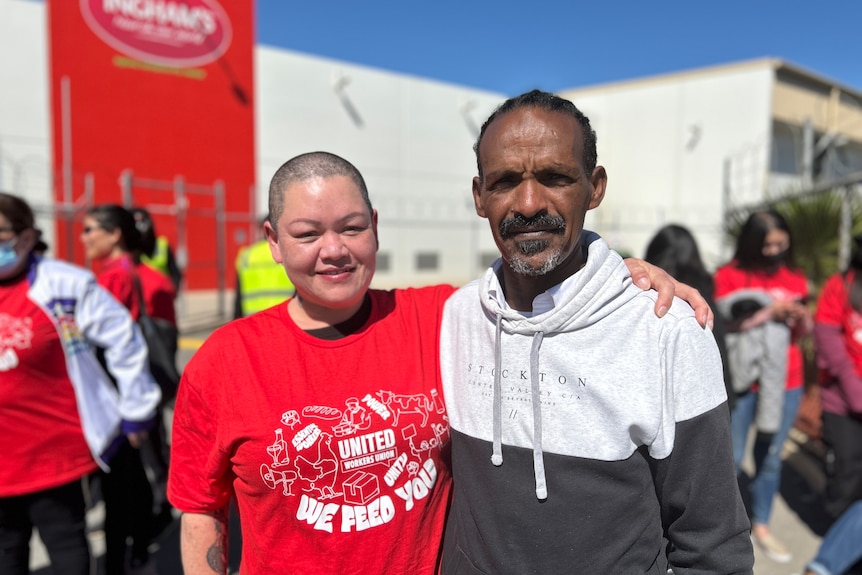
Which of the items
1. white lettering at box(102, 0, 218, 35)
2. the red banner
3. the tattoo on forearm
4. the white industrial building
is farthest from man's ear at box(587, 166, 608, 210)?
white lettering at box(102, 0, 218, 35)

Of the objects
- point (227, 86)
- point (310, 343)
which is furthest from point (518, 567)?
point (227, 86)

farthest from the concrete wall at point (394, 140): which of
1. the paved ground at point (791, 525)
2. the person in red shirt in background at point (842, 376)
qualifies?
the person in red shirt in background at point (842, 376)

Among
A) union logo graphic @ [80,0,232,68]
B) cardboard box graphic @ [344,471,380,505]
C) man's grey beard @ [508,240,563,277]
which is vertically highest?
union logo graphic @ [80,0,232,68]

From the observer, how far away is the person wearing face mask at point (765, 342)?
3.47 meters

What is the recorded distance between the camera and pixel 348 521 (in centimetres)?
150

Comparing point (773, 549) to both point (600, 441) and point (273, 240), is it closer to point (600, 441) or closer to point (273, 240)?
point (600, 441)

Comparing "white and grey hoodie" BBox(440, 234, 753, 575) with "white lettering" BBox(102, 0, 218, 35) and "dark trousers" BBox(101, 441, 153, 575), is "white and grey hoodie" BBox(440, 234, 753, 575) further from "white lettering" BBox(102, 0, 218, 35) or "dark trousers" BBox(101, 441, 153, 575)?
"white lettering" BBox(102, 0, 218, 35)

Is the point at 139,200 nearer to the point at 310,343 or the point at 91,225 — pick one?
the point at 91,225

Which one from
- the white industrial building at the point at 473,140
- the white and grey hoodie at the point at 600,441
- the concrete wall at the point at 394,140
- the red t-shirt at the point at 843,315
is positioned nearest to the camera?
the white and grey hoodie at the point at 600,441

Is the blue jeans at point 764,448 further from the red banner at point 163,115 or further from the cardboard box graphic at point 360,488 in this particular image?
the red banner at point 163,115

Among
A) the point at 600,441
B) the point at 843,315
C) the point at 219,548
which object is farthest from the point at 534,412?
the point at 843,315

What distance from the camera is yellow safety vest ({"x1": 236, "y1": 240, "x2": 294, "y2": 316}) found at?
3.54m

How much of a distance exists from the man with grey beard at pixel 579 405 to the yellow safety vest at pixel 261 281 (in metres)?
2.31

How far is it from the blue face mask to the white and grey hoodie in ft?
6.60
